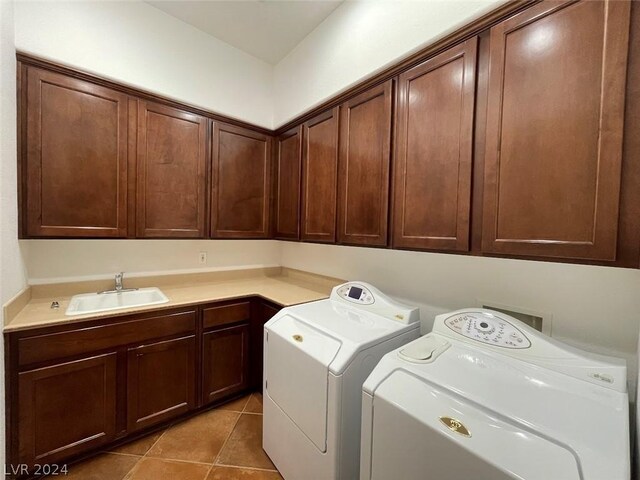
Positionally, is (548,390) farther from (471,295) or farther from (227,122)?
(227,122)

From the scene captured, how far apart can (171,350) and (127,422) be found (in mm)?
458

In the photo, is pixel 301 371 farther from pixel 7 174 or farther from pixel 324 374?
pixel 7 174

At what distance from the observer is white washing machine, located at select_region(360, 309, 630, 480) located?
0.62 metres

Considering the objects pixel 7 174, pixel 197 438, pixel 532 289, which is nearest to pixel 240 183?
pixel 7 174

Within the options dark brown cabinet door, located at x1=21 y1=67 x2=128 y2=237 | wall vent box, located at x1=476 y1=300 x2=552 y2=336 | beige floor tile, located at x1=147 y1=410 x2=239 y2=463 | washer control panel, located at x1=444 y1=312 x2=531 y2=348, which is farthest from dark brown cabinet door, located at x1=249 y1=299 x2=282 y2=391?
wall vent box, located at x1=476 y1=300 x2=552 y2=336

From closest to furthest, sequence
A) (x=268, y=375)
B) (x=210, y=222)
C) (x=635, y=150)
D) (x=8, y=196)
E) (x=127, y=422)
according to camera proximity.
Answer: (x=635, y=150) < (x=8, y=196) < (x=268, y=375) < (x=127, y=422) < (x=210, y=222)

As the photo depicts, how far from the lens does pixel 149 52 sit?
1.98 metres

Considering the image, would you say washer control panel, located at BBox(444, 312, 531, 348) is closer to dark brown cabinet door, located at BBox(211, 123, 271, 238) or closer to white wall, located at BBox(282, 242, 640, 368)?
white wall, located at BBox(282, 242, 640, 368)

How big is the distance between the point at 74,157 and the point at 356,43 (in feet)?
6.51

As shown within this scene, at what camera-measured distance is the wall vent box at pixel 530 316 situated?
3.77ft

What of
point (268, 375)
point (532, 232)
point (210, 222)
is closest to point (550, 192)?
point (532, 232)

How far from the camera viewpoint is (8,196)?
1.36 metres

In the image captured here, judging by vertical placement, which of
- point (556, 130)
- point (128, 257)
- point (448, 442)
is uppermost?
point (556, 130)

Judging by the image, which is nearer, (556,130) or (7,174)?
(556,130)
